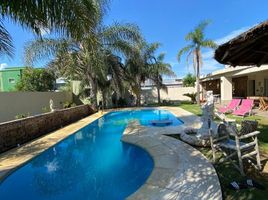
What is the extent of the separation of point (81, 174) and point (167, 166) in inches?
A: 94.0

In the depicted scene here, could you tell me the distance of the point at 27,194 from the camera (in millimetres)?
5797

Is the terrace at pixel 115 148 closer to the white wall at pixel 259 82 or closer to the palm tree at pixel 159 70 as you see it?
the white wall at pixel 259 82

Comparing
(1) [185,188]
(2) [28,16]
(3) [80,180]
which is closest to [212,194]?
(1) [185,188]

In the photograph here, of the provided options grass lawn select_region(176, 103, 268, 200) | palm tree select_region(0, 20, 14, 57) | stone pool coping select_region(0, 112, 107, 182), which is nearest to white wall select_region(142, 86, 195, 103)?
stone pool coping select_region(0, 112, 107, 182)

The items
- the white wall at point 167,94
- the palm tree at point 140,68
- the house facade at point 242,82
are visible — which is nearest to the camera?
the house facade at point 242,82

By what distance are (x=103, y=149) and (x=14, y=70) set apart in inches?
1335

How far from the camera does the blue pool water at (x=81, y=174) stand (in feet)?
18.5

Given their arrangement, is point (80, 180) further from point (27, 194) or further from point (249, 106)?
point (249, 106)

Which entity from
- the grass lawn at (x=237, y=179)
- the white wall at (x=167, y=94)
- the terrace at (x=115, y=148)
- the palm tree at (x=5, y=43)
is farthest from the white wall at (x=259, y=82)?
the palm tree at (x=5, y=43)

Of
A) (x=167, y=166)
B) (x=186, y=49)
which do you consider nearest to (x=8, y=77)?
(x=186, y=49)

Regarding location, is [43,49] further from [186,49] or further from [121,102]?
[186,49]

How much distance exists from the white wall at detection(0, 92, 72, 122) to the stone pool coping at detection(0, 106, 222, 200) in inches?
251

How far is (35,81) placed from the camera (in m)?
28.0

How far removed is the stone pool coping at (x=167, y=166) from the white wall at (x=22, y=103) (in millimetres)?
6378
